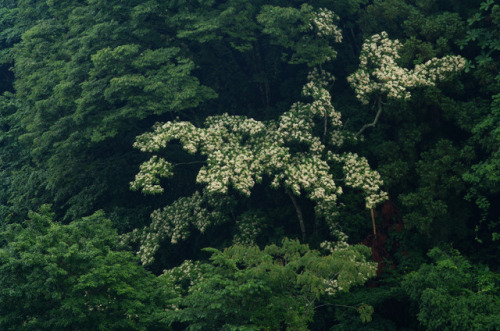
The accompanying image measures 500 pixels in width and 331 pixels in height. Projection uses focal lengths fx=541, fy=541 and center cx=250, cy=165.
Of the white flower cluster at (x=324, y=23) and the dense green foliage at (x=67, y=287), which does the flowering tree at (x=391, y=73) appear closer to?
the white flower cluster at (x=324, y=23)

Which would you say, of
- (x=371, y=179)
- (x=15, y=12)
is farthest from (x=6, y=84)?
(x=371, y=179)

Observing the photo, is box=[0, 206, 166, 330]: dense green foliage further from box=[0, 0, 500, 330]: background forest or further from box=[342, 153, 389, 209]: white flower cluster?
box=[342, 153, 389, 209]: white flower cluster

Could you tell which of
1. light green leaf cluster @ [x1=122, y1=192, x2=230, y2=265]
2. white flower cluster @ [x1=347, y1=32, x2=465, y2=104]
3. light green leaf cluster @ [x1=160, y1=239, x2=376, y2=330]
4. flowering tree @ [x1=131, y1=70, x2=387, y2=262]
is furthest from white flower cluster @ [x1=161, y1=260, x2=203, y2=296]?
white flower cluster @ [x1=347, y1=32, x2=465, y2=104]

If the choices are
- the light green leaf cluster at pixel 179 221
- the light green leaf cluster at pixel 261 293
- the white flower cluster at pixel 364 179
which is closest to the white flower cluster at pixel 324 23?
the white flower cluster at pixel 364 179

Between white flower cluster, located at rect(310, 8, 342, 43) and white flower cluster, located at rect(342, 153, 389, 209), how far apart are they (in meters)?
5.42

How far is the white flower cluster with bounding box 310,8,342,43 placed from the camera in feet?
66.0

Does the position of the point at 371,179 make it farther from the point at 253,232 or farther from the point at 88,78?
the point at 88,78

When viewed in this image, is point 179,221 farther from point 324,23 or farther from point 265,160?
point 324,23

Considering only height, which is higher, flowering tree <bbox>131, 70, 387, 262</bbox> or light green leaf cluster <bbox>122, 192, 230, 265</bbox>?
flowering tree <bbox>131, 70, 387, 262</bbox>

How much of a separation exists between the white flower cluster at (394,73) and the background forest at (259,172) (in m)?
0.08

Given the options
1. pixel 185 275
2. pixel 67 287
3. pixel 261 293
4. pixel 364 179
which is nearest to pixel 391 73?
pixel 364 179

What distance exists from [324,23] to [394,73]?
395cm

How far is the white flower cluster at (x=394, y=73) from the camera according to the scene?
17547 millimetres

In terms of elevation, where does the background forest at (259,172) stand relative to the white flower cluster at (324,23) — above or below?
below
